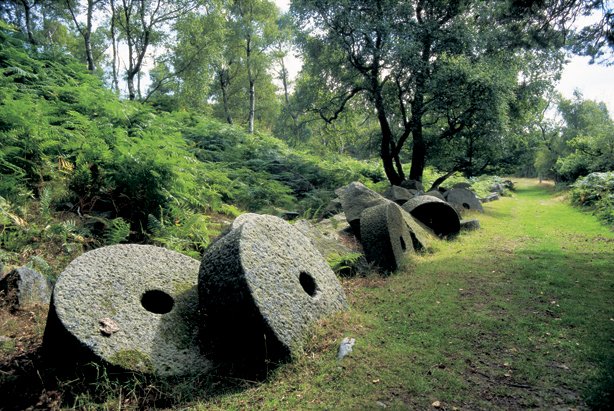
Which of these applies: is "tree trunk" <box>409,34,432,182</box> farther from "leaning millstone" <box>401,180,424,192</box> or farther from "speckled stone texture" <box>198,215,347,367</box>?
"speckled stone texture" <box>198,215,347,367</box>

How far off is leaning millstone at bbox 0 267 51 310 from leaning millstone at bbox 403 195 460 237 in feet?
27.7

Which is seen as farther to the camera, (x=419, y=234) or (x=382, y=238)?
(x=419, y=234)

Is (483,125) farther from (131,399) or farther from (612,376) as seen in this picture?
(131,399)

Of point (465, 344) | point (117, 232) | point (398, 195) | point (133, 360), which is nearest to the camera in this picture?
point (133, 360)

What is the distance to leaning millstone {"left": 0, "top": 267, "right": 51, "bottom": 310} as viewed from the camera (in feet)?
15.2

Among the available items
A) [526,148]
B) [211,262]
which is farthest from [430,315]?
[526,148]

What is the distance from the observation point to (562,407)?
316 centimetres

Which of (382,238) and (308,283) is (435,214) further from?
(308,283)

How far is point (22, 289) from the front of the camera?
471cm

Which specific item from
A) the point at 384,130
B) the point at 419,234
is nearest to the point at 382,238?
the point at 419,234

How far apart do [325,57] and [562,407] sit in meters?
16.9

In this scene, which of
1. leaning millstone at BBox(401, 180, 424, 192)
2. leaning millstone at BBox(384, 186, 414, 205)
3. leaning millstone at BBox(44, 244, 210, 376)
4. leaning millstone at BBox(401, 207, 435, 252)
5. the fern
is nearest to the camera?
leaning millstone at BBox(44, 244, 210, 376)

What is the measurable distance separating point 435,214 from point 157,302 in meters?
8.24

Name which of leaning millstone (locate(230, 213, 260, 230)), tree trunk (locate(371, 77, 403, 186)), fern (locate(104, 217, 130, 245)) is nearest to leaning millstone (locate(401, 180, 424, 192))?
tree trunk (locate(371, 77, 403, 186))
